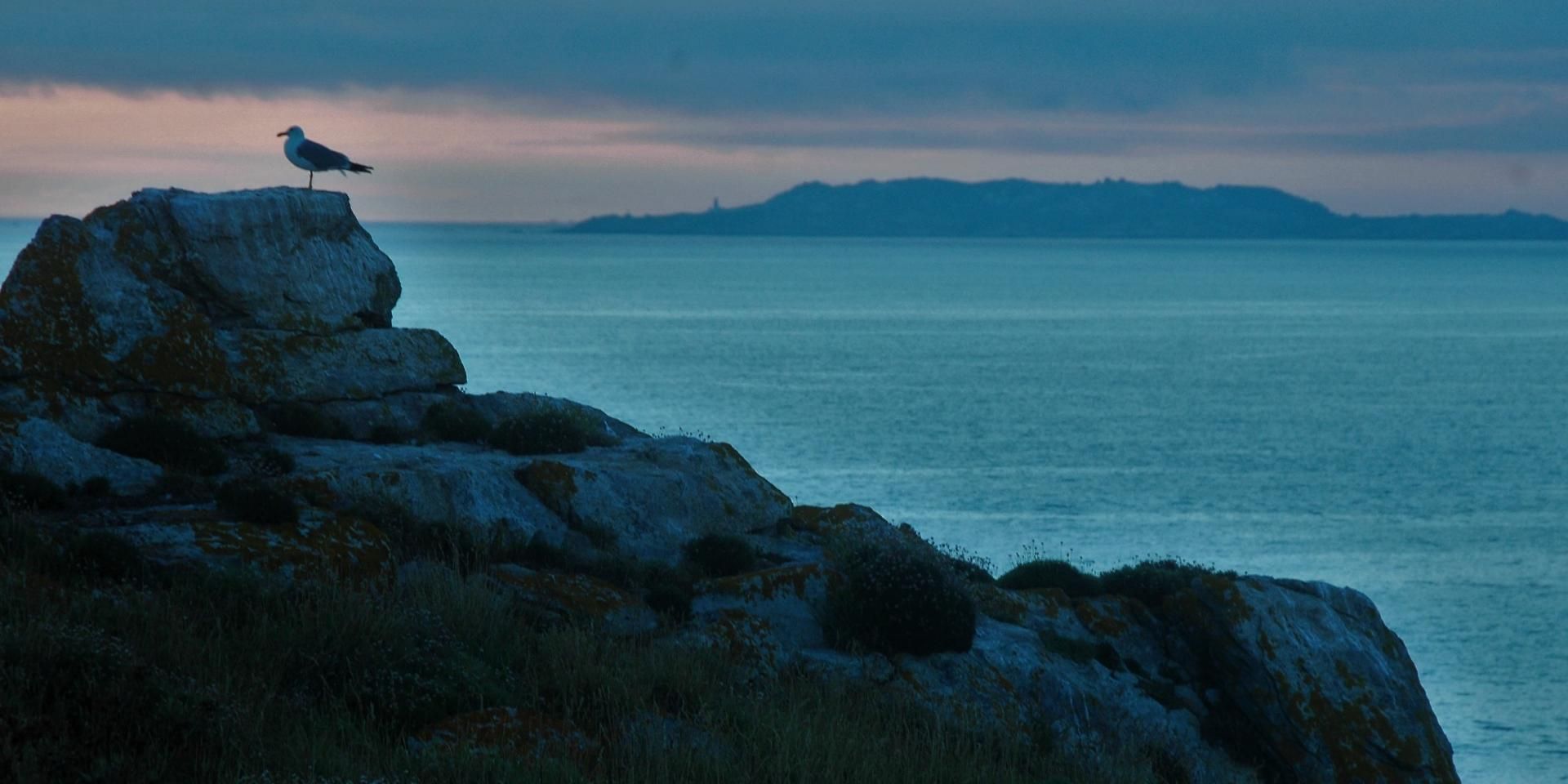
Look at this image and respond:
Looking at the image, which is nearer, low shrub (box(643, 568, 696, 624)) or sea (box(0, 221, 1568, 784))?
low shrub (box(643, 568, 696, 624))

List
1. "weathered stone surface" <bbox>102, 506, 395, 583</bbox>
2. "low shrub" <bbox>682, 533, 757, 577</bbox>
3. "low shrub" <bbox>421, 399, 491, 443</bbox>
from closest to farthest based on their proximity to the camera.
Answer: "weathered stone surface" <bbox>102, 506, 395, 583</bbox>
"low shrub" <bbox>682, 533, 757, 577</bbox>
"low shrub" <bbox>421, 399, 491, 443</bbox>

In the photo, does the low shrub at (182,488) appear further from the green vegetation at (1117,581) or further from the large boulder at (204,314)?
the green vegetation at (1117,581)

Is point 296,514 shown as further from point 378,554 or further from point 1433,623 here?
point 1433,623

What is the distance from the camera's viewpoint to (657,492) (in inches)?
648

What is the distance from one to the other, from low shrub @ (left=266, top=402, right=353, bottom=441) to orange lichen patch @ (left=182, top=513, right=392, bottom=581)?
373 centimetres

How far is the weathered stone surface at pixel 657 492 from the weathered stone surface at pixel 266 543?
2974mm

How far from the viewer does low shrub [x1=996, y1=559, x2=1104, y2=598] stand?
60.3 feet

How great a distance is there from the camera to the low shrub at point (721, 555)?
1544 centimetres

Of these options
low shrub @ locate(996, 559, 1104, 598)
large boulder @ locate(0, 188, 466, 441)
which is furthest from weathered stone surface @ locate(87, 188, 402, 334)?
low shrub @ locate(996, 559, 1104, 598)

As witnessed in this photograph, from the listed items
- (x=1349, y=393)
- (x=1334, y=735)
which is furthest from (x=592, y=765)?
(x=1349, y=393)

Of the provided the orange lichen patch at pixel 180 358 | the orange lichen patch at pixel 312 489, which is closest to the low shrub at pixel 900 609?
the orange lichen patch at pixel 312 489

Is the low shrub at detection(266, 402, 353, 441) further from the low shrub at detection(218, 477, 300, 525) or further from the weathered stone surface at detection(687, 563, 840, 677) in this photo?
the weathered stone surface at detection(687, 563, 840, 677)

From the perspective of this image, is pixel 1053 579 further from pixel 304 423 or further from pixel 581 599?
pixel 304 423

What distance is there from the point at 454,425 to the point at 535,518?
2948 mm
